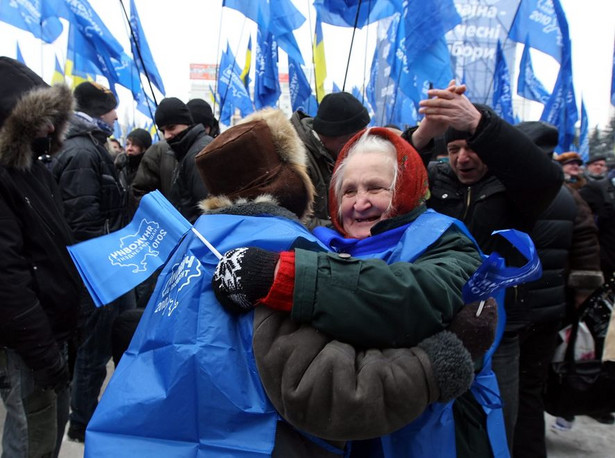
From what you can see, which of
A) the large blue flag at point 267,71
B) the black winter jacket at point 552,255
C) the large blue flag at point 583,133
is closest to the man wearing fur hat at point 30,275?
the black winter jacket at point 552,255

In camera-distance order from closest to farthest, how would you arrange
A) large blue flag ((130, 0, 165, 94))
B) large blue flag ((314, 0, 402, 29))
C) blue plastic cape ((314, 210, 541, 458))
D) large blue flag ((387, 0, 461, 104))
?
blue plastic cape ((314, 210, 541, 458)), large blue flag ((387, 0, 461, 104)), large blue flag ((314, 0, 402, 29)), large blue flag ((130, 0, 165, 94))

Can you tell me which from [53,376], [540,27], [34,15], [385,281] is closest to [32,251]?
[53,376]

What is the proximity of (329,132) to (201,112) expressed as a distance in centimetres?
202

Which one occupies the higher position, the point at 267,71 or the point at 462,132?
the point at 462,132

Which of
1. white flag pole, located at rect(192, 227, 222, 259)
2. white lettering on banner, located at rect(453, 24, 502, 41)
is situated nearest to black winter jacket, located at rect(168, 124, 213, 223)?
white flag pole, located at rect(192, 227, 222, 259)

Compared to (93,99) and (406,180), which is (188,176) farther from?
(406,180)

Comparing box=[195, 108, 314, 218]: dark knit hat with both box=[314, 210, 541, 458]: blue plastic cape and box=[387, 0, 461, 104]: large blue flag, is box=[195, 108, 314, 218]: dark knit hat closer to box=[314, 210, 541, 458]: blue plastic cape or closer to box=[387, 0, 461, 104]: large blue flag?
box=[314, 210, 541, 458]: blue plastic cape

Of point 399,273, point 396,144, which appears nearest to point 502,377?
point 396,144

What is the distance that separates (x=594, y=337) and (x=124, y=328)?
266cm

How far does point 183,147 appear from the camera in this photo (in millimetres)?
3793

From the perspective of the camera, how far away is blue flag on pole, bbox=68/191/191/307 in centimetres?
126

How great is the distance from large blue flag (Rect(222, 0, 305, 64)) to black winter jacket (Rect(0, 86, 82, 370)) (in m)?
5.64

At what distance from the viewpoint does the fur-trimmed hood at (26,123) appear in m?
2.01

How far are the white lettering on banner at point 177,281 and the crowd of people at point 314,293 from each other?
0.11 feet
